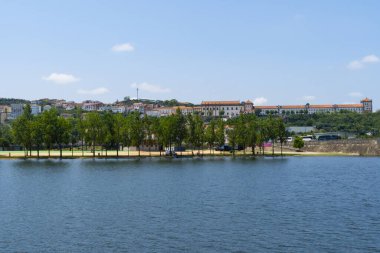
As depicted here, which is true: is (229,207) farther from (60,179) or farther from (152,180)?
(60,179)

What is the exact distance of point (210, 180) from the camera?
75188 millimetres

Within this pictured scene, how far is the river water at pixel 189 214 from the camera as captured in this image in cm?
3472

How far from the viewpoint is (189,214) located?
150 feet

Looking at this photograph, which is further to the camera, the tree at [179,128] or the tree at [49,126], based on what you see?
the tree at [179,128]

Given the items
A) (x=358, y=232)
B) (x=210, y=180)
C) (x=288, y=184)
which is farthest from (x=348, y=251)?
(x=210, y=180)

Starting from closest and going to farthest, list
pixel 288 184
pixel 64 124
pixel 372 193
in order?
1. pixel 372 193
2. pixel 288 184
3. pixel 64 124

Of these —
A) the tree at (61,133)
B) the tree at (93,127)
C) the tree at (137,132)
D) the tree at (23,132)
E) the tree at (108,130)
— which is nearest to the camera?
the tree at (61,133)

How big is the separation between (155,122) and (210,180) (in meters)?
68.6

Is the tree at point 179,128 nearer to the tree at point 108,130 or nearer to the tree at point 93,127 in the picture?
the tree at point 108,130

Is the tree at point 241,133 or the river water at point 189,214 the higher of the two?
the tree at point 241,133

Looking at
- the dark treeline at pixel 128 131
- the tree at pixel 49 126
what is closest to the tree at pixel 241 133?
the dark treeline at pixel 128 131

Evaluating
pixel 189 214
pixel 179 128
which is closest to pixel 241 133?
pixel 179 128

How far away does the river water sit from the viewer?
34.7m

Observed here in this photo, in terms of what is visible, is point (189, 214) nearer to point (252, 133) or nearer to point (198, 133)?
point (198, 133)
